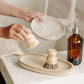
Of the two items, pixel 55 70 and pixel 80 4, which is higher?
pixel 80 4

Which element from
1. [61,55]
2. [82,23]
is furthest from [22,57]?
[82,23]

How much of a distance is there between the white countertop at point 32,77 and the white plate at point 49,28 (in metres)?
0.30

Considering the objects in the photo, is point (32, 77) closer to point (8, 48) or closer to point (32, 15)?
point (8, 48)

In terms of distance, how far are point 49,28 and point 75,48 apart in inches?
11.5

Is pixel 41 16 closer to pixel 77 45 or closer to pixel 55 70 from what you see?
pixel 77 45

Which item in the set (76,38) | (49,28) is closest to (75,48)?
(76,38)

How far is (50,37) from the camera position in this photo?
120cm

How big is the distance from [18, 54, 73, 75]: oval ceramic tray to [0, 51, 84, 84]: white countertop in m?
0.01

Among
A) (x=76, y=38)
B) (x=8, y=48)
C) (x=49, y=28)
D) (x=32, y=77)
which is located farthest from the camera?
(x=49, y=28)

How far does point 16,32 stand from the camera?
35.4 inches

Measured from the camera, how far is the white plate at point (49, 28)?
1202 mm

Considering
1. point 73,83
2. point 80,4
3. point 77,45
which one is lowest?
point 73,83

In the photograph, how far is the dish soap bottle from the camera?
962 millimetres

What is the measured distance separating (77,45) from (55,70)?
178 mm
